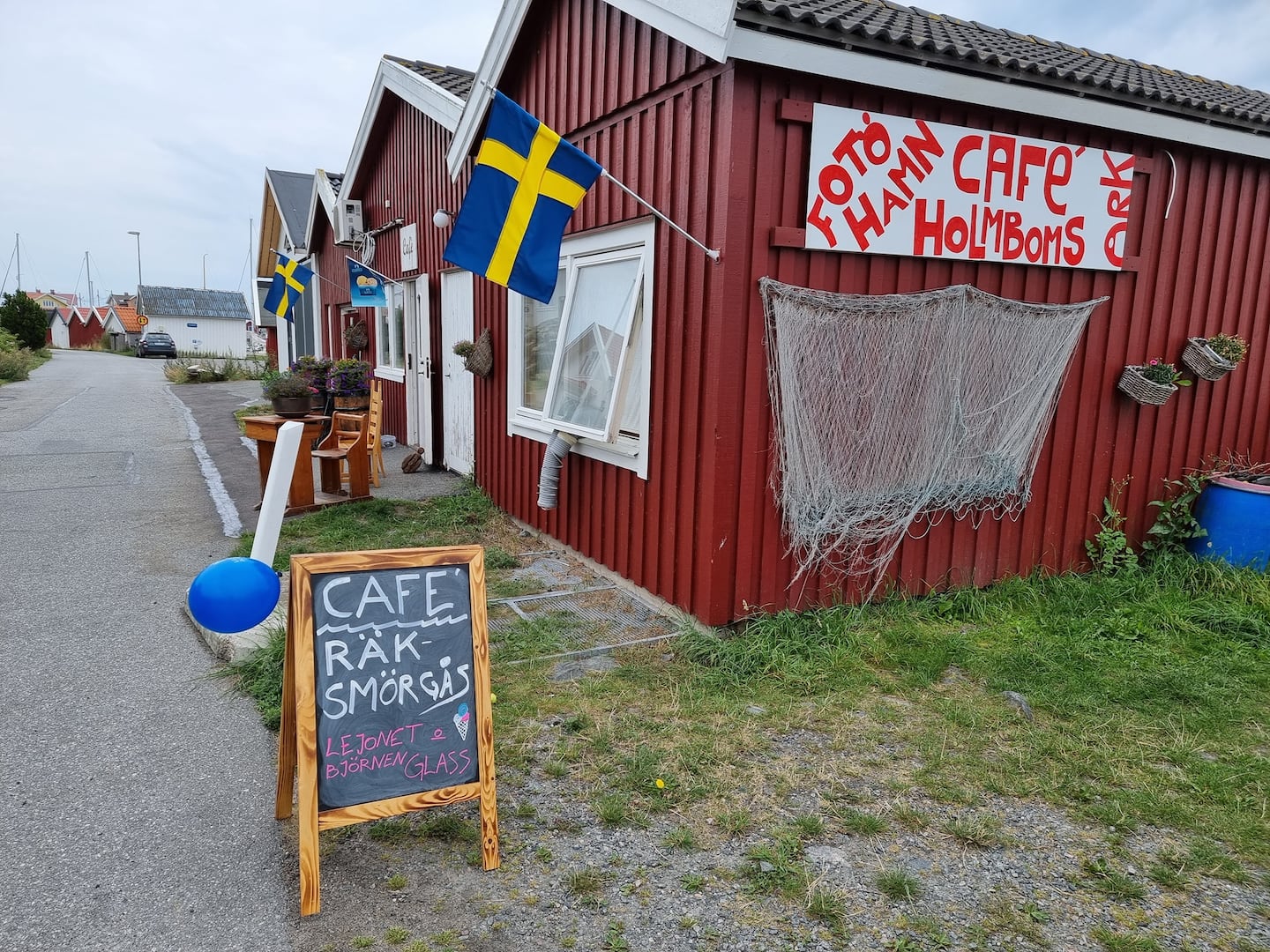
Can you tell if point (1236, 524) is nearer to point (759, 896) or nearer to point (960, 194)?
point (960, 194)

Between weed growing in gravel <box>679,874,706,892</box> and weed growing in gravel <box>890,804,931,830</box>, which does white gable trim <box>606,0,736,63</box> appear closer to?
weed growing in gravel <box>890,804,931,830</box>

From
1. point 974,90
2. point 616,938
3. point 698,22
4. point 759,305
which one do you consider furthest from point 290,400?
point 616,938

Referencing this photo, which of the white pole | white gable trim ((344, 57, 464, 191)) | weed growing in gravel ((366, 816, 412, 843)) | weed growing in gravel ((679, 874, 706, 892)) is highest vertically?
white gable trim ((344, 57, 464, 191))

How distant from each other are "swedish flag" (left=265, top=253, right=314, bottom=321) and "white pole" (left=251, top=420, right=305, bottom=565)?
8.92 m

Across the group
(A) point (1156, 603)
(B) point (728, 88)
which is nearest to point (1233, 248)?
(A) point (1156, 603)

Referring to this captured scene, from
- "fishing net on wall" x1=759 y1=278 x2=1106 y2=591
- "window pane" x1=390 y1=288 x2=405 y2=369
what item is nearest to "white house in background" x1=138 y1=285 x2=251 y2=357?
"window pane" x1=390 y1=288 x2=405 y2=369

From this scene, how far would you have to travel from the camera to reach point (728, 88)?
4.20 meters

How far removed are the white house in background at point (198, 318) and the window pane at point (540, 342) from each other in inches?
2215

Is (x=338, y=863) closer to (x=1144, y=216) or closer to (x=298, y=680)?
(x=298, y=680)

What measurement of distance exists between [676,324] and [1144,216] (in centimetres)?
331

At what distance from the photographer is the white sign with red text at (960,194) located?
14.6 ft

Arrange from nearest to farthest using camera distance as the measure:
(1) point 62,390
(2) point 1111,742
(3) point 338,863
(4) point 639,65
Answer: (3) point 338,863, (2) point 1111,742, (4) point 639,65, (1) point 62,390

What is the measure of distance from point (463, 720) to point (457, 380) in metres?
6.55

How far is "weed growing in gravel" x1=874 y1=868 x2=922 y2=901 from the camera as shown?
265 cm
